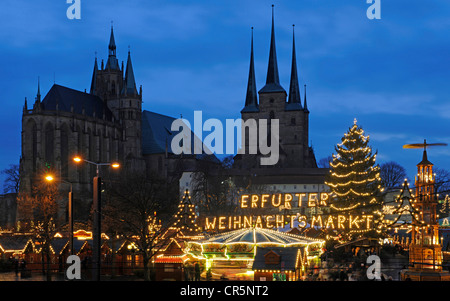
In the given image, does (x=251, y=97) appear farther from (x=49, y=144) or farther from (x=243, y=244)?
(x=243, y=244)

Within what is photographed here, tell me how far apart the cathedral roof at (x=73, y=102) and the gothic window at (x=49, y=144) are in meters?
3.83

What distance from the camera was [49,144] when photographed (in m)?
99.4

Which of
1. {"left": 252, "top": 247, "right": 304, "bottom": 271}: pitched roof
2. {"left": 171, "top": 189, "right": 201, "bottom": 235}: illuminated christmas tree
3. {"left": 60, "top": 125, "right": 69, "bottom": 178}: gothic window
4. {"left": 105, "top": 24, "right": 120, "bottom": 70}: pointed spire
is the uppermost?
{"left": 105, "top": 24, "right": 120, "bottom": 70}: pointed spire

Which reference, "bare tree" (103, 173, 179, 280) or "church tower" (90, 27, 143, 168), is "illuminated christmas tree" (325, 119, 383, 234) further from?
"church tower" (90, 27, 143, 168)

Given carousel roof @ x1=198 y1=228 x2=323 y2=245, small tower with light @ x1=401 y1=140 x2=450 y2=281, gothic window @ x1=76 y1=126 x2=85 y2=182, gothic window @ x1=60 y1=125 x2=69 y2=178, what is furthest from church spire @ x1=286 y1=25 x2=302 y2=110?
small tower with light @ x1=401 y1=140 x2=450 y2=281

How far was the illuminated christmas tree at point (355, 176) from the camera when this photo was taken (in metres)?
44.3

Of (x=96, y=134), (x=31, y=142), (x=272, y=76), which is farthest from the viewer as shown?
(x=272, y=76)

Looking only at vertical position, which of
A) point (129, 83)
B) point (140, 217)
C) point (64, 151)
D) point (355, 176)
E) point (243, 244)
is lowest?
point (243, 244)

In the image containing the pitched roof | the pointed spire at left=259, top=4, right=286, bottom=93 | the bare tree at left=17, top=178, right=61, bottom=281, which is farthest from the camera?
the pointed spire at left=259, top=4, right=286, bottom=93

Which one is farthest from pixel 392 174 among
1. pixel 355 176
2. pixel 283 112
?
pixel 355 176

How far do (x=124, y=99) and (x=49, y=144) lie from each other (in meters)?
23.0

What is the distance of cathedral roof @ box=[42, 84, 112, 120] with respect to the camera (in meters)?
104

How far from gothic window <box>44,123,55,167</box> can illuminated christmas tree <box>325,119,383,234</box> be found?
2505 inches

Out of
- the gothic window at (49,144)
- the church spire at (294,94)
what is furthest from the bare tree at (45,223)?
the church spire at (294,94)
